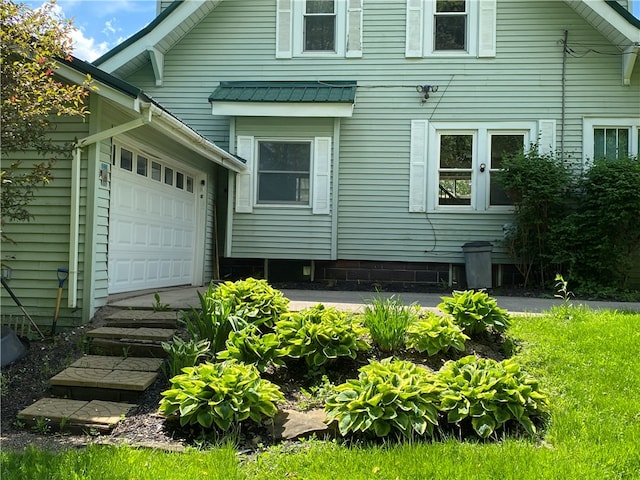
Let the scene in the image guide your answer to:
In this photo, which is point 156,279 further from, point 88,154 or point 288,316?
point 288,316

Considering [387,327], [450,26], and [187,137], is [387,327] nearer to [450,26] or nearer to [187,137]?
[187,137]

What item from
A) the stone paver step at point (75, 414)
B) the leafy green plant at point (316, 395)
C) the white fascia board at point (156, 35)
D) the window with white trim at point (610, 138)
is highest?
the white fascia board at point (156, 35)

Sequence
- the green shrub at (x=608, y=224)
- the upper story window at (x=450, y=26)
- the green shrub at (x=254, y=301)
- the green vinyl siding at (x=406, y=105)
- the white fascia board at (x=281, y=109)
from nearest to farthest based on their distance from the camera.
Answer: the green shrub at (x=254, y=301)
the green shrub at (x=608, y=224)
the white fascia board at (x=281, y=109)
the green vinyl siding at (x=406, y=105)
the upper story window at (x=450, y=26)

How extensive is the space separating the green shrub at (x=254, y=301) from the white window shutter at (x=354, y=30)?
6028 millimetres

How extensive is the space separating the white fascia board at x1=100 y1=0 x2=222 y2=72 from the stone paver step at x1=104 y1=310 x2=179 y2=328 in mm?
6007

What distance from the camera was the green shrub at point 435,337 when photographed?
4.07 metres

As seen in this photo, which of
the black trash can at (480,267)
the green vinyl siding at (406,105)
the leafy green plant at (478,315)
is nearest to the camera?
the leafy green plant at (478,315)

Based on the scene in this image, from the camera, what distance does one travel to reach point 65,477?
8.50ft

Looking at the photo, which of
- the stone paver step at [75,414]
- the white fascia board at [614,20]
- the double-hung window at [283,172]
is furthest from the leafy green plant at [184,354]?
the white fascia board at [614,20]

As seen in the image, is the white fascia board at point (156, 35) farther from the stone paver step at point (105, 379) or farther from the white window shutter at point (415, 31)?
the stone paver step at point (105, 379)

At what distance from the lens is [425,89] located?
912 cm

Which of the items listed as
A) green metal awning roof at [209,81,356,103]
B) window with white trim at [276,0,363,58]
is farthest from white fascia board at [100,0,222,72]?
window with white trim at [276,0,363,58]

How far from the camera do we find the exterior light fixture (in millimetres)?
9133

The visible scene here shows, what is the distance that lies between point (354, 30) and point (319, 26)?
0.74m
